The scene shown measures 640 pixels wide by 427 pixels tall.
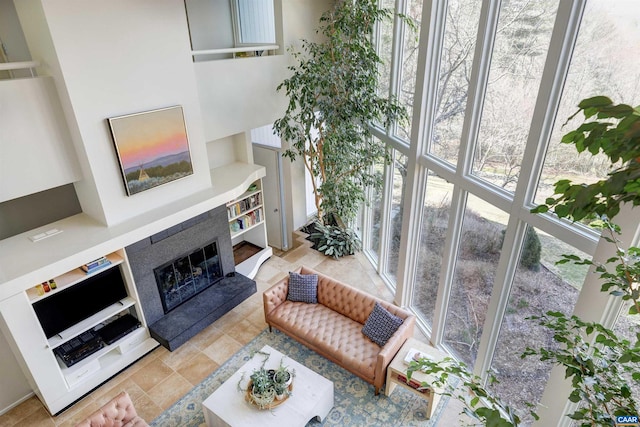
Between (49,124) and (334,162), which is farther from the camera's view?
(334,162)

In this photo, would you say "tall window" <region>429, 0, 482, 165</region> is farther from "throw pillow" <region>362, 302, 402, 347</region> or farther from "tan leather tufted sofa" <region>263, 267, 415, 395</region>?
"tan leather tufted sofa" <region>263, 267, 415, 395</region>

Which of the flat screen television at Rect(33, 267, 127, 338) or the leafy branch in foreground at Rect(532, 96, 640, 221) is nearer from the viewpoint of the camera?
the leafy branch in foreground at Rect(532, 96, 640, 221)

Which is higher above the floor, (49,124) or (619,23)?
(619,23)

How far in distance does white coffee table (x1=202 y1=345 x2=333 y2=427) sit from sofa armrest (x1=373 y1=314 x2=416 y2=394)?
0.61 meters

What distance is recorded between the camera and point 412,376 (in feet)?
14.8

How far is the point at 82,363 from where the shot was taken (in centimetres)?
484

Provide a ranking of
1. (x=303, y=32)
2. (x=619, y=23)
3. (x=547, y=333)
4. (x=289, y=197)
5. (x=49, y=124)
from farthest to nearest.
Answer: (x=289, y=197)
(x=303, y=32)
(x=49, y=124)
(x=547, y=333)
(x=619, y=23)

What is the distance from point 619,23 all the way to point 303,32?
503 centimetres

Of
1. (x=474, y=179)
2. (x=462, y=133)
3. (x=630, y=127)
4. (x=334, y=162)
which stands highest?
(x=630, y=127)

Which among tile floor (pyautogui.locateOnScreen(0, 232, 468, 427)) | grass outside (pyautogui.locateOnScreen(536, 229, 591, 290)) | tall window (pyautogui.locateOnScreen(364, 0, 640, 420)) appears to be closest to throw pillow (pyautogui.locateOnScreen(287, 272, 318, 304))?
tile floor (pyautogui.locateOnScreen(0, 232, 468, 427))

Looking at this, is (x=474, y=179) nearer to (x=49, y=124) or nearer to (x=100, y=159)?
(x=100, y=159)

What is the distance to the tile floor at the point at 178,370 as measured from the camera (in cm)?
473

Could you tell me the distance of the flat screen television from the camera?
445cm

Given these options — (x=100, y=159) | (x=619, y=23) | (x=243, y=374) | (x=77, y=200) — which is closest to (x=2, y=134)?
(x=100, y=159)
